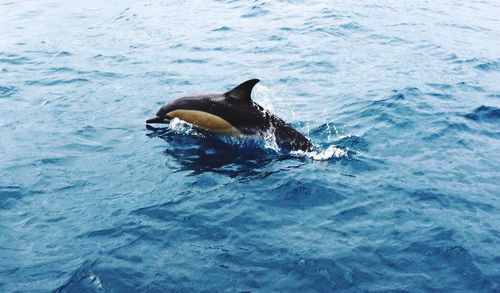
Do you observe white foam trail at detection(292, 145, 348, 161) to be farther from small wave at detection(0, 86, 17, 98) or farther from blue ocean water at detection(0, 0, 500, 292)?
small wave at detection(0, 86, 17, 98)

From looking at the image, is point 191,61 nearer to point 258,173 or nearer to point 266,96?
point 266,96

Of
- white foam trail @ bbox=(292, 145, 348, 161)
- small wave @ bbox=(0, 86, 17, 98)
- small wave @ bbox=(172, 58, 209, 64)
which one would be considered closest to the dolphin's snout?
white foam trail @ bbox=(292, 145, 348, 161)

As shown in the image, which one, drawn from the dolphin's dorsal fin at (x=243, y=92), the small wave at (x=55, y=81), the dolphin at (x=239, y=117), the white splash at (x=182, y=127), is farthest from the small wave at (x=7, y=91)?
the dolphin's dorsal fin at (x=243, y=92)

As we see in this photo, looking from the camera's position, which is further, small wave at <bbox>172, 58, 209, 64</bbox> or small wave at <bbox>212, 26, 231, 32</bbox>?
small wave at <bbox>212, 26, 231, 32</bbox>

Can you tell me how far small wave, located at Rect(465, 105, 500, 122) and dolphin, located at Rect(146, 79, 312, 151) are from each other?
444cm

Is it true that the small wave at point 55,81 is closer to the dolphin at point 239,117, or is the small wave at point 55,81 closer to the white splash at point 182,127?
the white splash at point 182,127

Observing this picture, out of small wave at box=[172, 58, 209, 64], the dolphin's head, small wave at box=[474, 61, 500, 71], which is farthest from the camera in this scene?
small wave at box=[172, 58, 209, 64]

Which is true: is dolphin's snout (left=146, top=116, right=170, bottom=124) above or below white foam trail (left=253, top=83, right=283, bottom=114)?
above

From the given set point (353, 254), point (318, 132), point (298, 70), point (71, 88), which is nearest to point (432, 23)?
point (298, 70)

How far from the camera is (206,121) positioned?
10.0m

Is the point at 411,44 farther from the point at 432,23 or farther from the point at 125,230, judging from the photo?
the point at 125,230

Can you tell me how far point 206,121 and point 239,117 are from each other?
735mm

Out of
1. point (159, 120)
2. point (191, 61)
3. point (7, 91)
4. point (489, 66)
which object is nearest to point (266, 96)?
point (159, 120)

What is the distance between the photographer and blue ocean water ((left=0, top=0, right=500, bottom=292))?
6.38 metres
